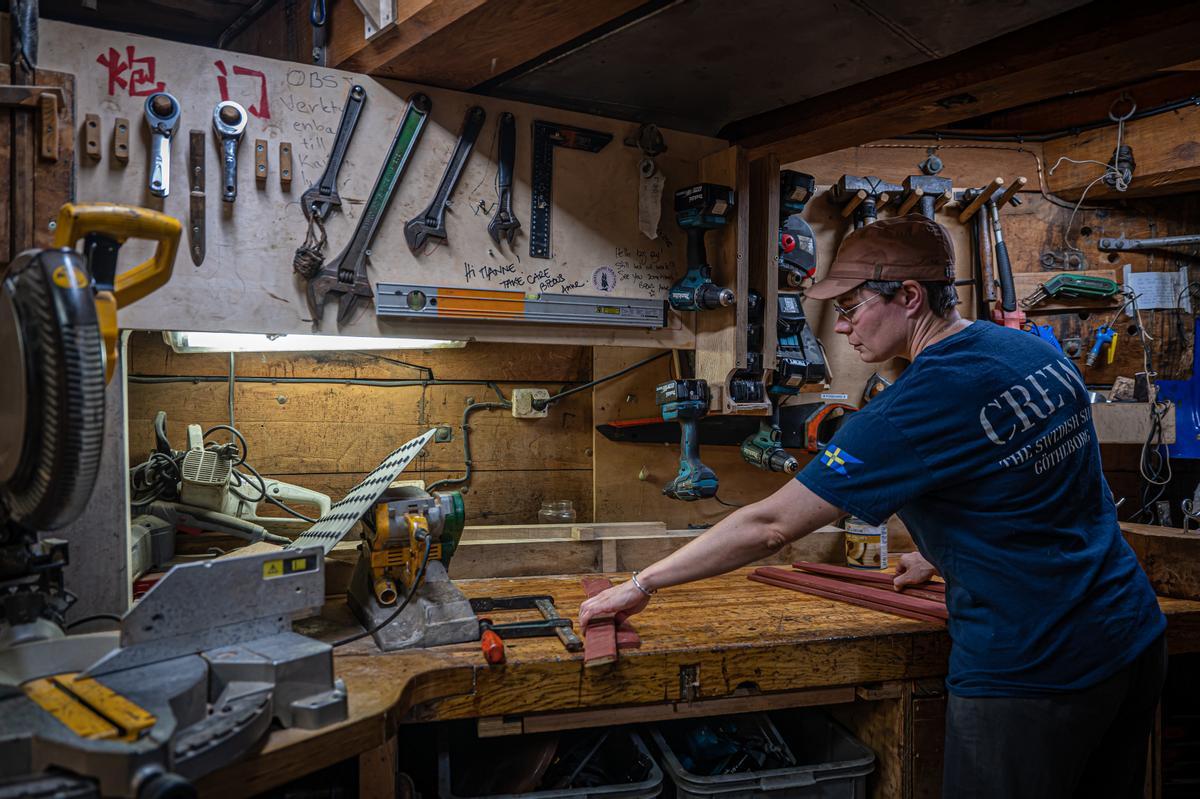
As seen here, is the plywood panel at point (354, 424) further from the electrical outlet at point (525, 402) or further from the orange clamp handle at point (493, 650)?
the orange clamp handle at point (493, 650)

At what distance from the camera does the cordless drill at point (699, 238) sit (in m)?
2.14

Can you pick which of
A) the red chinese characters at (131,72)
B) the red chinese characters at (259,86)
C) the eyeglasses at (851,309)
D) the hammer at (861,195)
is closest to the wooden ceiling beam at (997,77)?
the hammer at (861,195)

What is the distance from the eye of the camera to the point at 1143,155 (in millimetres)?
2707

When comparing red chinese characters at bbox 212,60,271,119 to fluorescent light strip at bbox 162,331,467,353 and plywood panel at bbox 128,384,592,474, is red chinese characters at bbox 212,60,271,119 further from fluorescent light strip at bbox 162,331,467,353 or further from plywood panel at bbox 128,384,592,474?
plywood panel at bbox 128,384,592,474

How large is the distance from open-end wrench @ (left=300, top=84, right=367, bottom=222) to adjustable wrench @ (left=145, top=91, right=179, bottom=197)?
11.0 inches

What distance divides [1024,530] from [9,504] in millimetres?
1561

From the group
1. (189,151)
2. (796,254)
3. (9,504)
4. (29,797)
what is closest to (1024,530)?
(796,254)

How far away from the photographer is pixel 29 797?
0.84 m

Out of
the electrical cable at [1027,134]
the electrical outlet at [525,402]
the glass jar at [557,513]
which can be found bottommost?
the glass jar at [557,513]

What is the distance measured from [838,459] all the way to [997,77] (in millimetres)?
1026

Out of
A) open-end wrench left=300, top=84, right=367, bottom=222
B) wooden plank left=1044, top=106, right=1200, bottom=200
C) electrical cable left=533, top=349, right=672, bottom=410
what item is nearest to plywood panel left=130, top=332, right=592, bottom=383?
electrical cable left=533, top=349, right=672, bottom=410

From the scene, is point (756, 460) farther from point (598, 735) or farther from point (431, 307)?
point (431, 307)

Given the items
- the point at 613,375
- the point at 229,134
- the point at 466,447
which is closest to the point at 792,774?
the point at 613,375

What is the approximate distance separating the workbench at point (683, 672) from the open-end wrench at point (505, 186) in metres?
0.94
